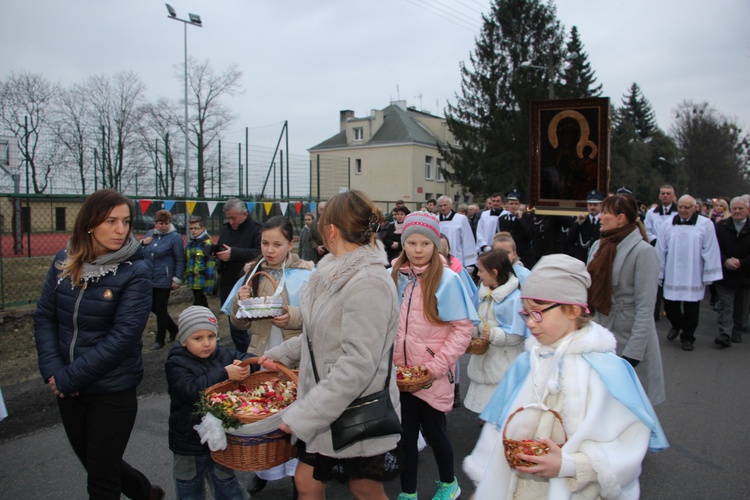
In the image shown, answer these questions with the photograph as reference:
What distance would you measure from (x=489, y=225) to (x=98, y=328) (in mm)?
9589

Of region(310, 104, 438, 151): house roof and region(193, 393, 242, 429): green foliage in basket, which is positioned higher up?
region(310, 104, 438, 151): house roof

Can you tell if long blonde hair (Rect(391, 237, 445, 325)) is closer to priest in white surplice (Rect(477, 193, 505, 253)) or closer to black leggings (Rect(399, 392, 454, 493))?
black leggings (Rect(399, 392, 454, 493))

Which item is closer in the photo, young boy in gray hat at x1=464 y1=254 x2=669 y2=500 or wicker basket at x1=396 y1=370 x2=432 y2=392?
young boy in gray hat at x1=464 y1=254 x2=669 y2=500

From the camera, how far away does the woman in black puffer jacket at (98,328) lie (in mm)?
2973

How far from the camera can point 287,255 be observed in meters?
4.23

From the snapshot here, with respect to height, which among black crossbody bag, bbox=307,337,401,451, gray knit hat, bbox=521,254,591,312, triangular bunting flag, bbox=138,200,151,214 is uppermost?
triangular bunting flag, bbox=138,200,151,214

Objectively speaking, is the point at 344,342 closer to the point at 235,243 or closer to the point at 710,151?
the point at 235,243

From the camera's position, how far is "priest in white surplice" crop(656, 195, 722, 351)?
8086 millimetres

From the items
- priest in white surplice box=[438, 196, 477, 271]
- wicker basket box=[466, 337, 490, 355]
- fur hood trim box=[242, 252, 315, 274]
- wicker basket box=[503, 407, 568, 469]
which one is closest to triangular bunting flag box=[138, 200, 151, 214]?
priest in white surplice box=[438, 196, 477, 271]

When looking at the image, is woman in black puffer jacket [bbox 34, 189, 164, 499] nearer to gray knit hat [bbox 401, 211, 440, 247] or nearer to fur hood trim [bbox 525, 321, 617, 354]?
gray knit hat [bbox 401, 211, 440, 247]

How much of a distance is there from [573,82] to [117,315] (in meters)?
38.2

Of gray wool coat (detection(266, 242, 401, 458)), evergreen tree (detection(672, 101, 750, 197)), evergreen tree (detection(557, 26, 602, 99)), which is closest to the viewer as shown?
gray wool coat (detection(266, 242, 401, 458))

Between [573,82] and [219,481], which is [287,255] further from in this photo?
[573,82]

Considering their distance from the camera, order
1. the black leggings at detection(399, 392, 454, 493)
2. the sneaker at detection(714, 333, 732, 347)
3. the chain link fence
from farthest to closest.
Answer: the chain link fence < the sneaker at detection(714, 333, 732, 347) < the black leggings at detection(399, 392, 454, 493)
